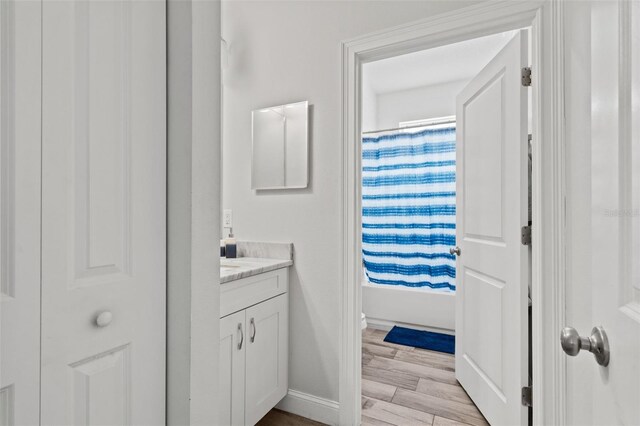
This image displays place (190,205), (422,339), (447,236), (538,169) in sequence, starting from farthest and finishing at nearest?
(447,236) < (422,339) < (538,169) < (190,205)

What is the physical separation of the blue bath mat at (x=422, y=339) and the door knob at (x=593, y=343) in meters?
2.26

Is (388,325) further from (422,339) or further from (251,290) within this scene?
(251,290)

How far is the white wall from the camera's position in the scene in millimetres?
3676

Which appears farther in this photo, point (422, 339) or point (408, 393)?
point (422, 339)

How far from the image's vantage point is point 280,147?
1.92 meters

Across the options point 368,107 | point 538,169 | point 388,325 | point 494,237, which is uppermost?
point 368,107

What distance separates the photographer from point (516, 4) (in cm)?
138

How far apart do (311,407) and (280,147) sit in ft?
4.79

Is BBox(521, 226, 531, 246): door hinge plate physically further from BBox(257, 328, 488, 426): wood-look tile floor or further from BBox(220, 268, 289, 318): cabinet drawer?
BBox(220, 268, 289, 318): cabinet drawer

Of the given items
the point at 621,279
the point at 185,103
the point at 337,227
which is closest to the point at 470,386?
the point at 337,227
